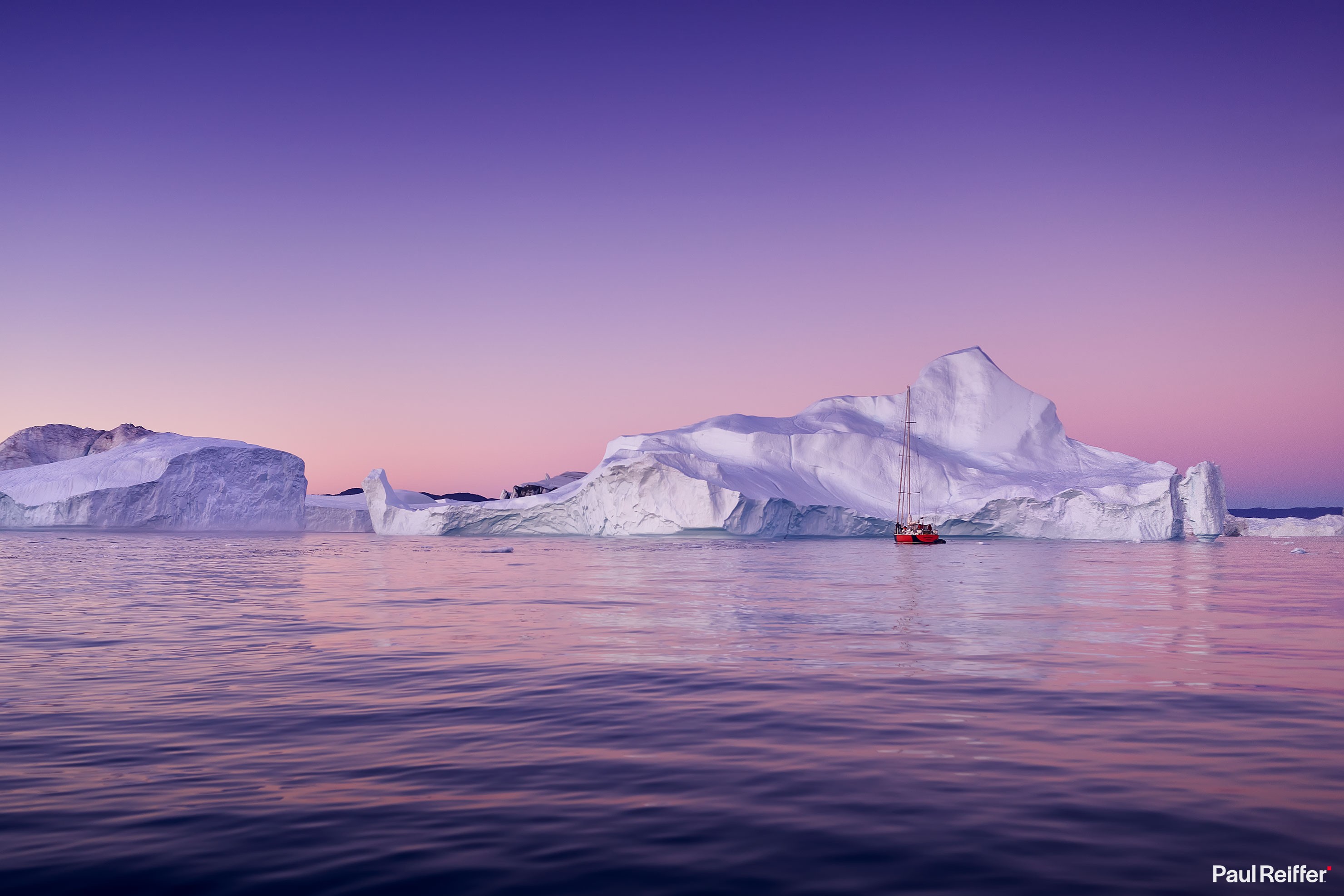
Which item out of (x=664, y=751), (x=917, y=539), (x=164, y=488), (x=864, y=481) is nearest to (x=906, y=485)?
(x=864, y=481)

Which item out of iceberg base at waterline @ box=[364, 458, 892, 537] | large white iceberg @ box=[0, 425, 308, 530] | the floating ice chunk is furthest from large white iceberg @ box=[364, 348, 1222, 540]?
the floating ice chunk

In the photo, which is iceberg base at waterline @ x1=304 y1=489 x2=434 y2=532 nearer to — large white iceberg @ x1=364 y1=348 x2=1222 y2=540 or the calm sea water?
large white iceberg @ x1=364 y1=348 x2=1222 y2=540

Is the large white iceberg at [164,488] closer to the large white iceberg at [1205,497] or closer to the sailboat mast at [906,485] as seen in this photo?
the sailboat mast at [906,485]

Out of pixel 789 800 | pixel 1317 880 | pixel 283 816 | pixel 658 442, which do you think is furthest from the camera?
pixel 658 442

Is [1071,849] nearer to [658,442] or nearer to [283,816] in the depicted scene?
[283,816]

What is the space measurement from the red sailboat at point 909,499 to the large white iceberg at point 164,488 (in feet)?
182

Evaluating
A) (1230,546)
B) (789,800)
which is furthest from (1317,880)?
(1230,546)

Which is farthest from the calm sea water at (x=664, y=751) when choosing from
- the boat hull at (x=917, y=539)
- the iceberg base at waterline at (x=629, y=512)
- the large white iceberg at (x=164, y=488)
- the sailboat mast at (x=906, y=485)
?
the large white iceberg at (x=164, y=488)

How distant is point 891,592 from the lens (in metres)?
19.5

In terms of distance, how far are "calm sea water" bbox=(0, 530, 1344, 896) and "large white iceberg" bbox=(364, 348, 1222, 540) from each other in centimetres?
4013

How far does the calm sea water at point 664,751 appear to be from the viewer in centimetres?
388

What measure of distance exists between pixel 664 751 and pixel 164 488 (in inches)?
3250

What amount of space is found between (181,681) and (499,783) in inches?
196

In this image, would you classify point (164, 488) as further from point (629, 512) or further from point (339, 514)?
point (629, 512)
